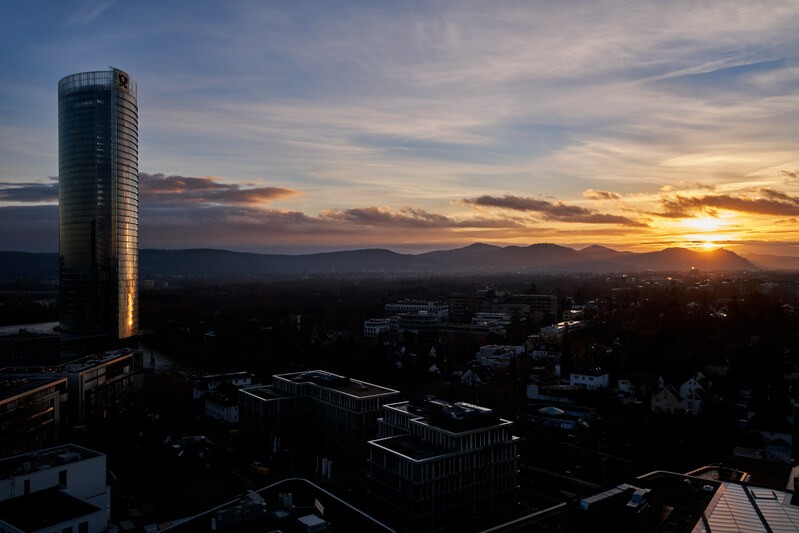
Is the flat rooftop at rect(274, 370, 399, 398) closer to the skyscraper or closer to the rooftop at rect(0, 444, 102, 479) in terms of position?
the rooftop at rect(0, 444, 102, 479)

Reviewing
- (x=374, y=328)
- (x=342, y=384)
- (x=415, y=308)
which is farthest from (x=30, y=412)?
(x=415, y=308)

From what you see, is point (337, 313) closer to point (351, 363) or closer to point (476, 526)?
point (351, 363)

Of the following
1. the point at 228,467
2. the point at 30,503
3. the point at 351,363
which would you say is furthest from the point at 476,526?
the point at 351,363

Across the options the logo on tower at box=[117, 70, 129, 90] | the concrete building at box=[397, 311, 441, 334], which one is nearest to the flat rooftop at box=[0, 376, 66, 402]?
the logo on tower at box=[117, 70, 129, 90]

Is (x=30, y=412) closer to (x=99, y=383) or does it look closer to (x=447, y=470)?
(x=99, y=383)

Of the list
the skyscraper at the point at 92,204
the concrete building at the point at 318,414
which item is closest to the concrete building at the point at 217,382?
the concrete building at the point at 318,414

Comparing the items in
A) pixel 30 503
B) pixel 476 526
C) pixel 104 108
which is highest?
pixel 104 108

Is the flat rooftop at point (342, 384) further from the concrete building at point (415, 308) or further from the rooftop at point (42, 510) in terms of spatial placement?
the concrete building at point (415, 308)
